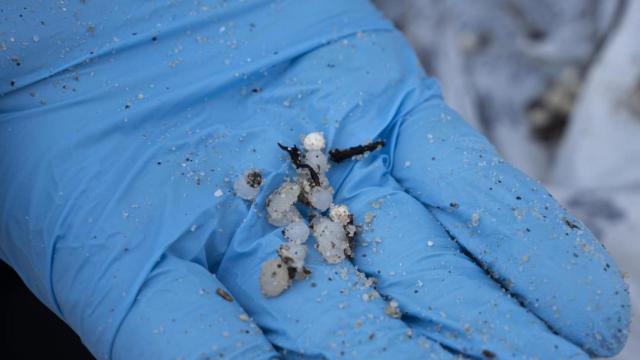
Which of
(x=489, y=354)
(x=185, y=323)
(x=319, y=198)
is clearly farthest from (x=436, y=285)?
(x=185, y=323)

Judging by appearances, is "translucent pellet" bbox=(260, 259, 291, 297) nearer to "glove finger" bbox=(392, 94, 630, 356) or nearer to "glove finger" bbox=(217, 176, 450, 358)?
"glove finger" bbox=(217, 176, 450, 358)

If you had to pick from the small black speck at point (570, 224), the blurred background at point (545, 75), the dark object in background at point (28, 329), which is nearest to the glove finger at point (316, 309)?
the small black speck at point (570, 224)

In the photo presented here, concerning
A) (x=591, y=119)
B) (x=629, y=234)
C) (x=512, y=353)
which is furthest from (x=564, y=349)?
(x=591, y=119)

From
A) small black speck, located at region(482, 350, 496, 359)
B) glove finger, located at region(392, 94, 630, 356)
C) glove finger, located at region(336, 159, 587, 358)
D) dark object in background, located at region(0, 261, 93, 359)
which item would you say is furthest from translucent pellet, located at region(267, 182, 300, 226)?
dark object in background, located at region(0, 261, 93, 359)

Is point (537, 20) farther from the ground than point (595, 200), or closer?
farther from the ground

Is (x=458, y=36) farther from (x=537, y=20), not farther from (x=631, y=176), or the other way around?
(x=631, y=176)

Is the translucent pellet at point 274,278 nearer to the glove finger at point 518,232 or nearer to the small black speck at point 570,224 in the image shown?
the glove finger at point 518,232

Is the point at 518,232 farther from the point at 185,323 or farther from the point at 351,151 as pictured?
the point at 185,323
